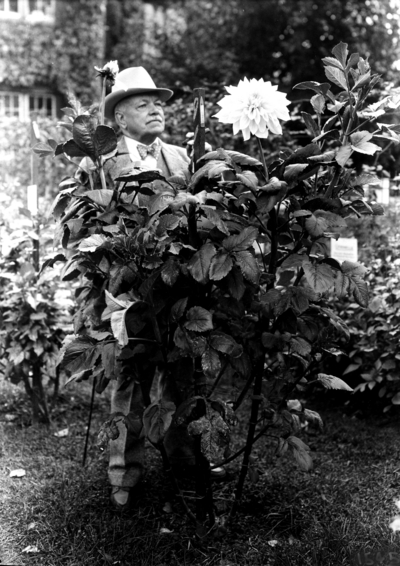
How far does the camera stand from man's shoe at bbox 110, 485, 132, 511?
3.42m

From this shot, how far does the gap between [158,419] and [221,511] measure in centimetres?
79

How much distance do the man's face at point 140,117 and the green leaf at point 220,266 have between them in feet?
4.65

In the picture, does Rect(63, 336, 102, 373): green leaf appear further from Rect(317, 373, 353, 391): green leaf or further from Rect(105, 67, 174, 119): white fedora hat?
Rect(105, 67, 174, 119): white fedora hat

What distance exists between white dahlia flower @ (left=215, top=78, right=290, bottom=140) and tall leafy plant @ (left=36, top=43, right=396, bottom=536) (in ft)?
0.05

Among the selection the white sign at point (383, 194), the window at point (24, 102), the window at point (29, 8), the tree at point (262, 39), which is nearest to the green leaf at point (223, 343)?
the white sign at point (383, 194)

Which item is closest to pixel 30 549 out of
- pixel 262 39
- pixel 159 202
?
pixel 159 202

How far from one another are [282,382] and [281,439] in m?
0.24

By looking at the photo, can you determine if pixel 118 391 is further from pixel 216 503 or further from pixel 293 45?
pixel 293 45

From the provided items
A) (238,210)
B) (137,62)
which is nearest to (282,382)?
(238,210)

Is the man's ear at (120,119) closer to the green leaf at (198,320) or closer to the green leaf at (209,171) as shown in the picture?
the green leaf at (209,171)

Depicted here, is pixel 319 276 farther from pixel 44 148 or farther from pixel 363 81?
pixel 44 148

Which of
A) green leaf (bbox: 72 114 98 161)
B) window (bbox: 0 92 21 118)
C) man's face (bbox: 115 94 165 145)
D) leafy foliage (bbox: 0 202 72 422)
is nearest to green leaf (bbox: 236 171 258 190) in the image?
green leaf (bbox: 72 114 98 161)

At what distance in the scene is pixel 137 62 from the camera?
15.7 m

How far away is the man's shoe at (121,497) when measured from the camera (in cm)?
342
